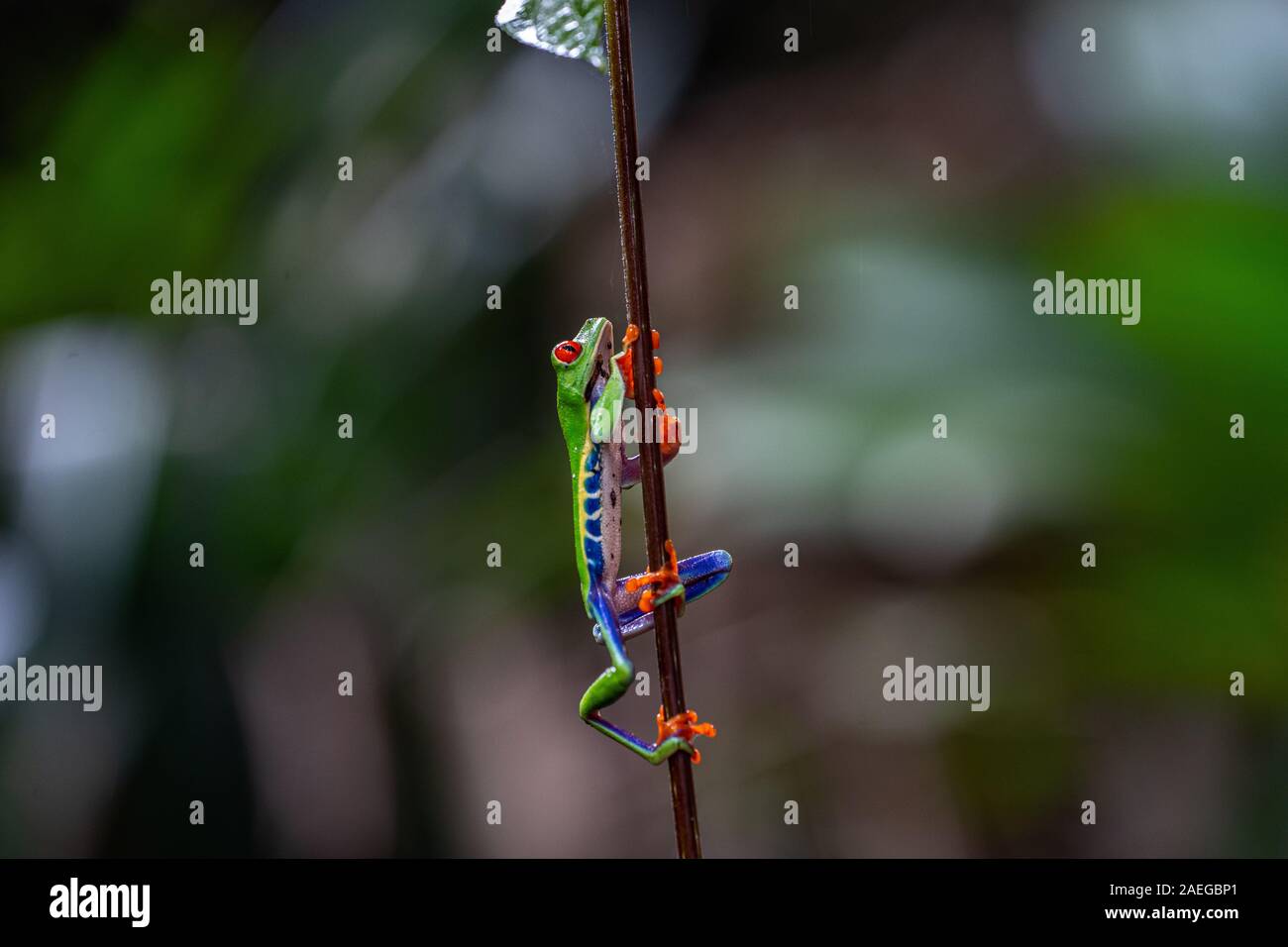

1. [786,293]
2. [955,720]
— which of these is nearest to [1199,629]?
[955,720]

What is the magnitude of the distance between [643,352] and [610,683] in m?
0.71

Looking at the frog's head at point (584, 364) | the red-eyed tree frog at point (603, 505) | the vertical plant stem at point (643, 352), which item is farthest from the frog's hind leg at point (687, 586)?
the vertical plant stem at point (643, 352)

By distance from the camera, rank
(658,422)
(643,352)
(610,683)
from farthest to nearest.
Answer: (610,683) → (658,422) → (643,352)

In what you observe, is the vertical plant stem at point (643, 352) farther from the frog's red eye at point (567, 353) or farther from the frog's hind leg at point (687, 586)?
the frog's red eye at point (567, 353)

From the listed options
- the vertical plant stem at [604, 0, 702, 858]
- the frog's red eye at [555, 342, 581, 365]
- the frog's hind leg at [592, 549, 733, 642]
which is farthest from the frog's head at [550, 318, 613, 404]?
the vertical plant stem at [604, 0, 702, 858]

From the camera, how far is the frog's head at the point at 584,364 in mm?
1831

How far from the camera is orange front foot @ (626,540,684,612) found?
1178 mm

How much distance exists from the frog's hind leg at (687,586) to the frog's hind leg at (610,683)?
25mm

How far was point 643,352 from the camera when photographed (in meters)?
1.17

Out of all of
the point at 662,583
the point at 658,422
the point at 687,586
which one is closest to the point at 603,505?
the point at 687,586

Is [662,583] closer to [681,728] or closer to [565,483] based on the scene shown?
[681,728]

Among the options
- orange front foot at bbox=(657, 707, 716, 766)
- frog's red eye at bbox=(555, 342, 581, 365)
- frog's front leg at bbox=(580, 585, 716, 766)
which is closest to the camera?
orange front foot at bbox=(657, 707, 716, 766)

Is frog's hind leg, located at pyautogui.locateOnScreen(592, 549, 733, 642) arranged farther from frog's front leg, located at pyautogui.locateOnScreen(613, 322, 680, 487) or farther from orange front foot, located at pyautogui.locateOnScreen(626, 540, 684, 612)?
frog's front leg, located at pyautogui.locateOnScreen(613, 322, 680, 487)

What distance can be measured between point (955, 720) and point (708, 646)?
690 millimetres
